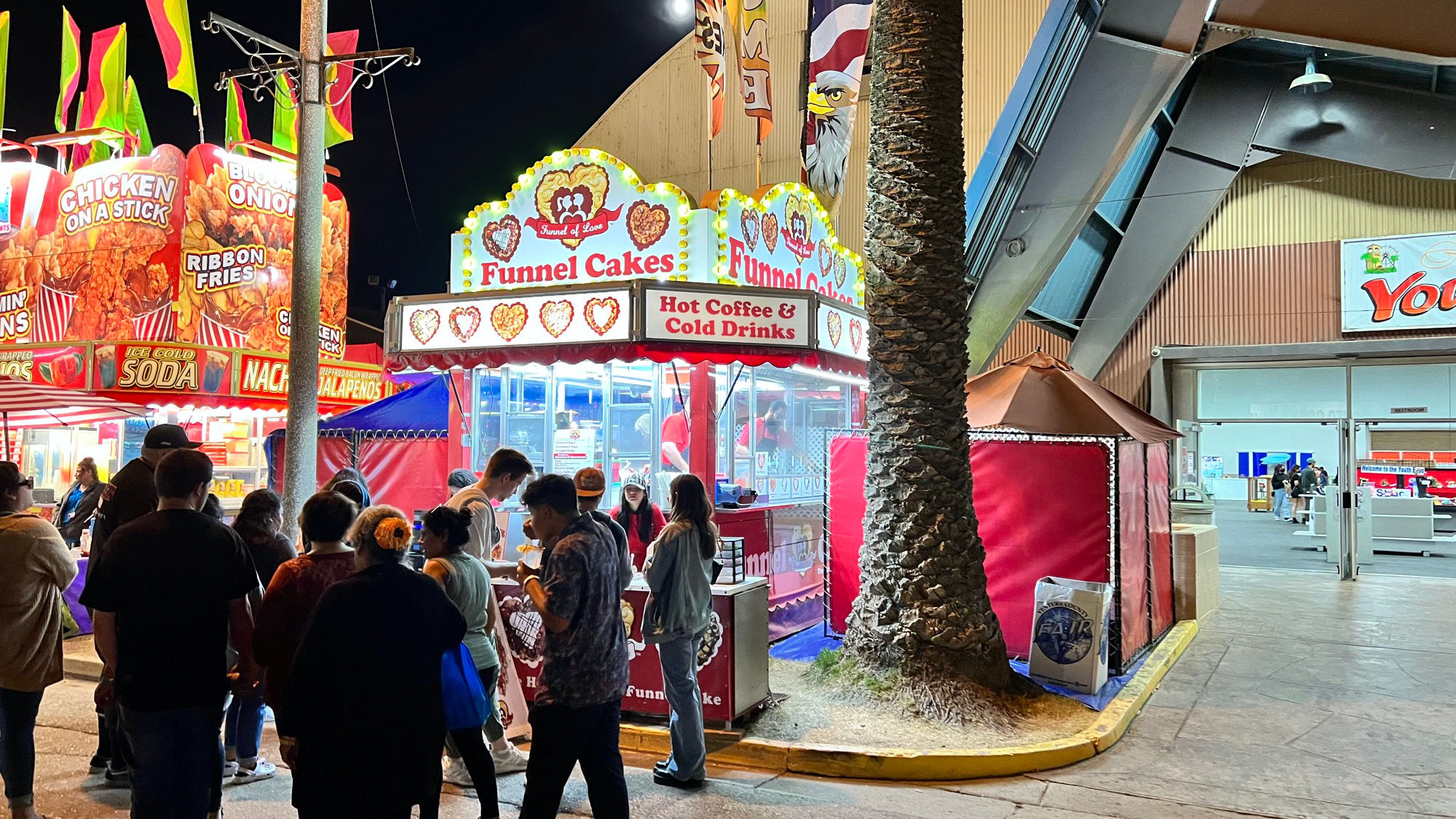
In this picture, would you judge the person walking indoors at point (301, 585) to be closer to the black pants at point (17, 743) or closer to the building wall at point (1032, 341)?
the black pants at point (17, 743)

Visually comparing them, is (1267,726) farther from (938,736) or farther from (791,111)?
(791,111)

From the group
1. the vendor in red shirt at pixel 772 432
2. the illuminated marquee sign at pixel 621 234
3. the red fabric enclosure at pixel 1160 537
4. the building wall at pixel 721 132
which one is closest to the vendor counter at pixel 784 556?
the vendor in red shirt at pixel 772 432

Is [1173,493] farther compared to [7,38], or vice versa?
[7,38]

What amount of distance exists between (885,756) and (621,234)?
273 inches

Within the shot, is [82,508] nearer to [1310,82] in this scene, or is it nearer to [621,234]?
[621,234]

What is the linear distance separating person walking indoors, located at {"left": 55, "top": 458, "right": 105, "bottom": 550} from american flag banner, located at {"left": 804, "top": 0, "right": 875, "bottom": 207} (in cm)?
893

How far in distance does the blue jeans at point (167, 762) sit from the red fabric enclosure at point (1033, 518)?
6937 millimetres

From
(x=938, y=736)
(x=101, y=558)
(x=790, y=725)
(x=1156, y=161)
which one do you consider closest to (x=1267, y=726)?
→ (x=938, y=736)

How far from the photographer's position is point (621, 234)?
11.3m

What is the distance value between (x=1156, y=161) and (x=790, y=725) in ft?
52.2

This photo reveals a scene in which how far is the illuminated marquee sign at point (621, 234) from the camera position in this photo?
1099 centimetres

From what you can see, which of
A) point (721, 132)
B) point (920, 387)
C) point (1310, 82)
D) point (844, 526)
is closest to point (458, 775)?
point (920, 387)

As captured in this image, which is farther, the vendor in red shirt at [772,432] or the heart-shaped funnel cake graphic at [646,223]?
the vendor in red shirt at [772,432]

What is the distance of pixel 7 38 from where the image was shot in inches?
696
